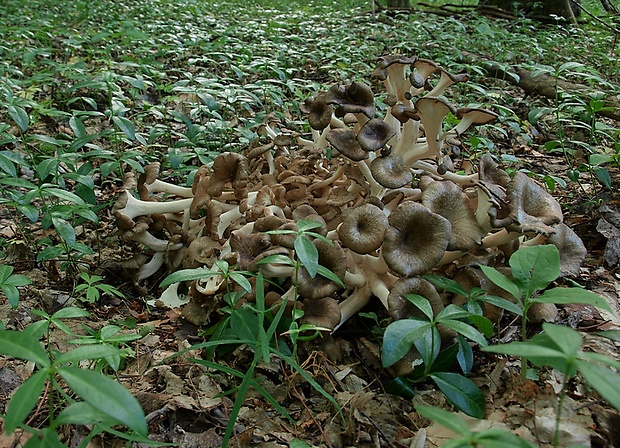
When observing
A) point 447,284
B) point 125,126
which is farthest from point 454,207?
point 125,126

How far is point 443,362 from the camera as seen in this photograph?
2.34 metres

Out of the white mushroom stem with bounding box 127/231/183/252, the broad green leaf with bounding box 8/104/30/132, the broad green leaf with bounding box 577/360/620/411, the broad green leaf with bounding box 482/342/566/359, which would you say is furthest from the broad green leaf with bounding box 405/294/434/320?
the broad green leaf with bounding box 8/104/30/132

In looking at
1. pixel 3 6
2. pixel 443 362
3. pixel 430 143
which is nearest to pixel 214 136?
pixel 430 143

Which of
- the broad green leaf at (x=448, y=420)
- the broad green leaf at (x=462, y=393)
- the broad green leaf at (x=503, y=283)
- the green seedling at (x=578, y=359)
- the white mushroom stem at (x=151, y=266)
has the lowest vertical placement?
the white mushroom stem at (x=151, y=266)

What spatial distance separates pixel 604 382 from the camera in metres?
1.21

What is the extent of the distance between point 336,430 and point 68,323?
5.98 ft

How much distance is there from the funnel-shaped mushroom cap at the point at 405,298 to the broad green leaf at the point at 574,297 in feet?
2.18

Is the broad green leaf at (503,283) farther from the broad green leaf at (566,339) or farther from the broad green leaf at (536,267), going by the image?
the broad green leaf at (566,339)

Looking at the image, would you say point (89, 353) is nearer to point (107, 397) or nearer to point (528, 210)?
point (107, 397)

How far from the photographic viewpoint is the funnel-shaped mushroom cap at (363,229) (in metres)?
2.58

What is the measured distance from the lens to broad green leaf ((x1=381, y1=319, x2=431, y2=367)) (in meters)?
1.99

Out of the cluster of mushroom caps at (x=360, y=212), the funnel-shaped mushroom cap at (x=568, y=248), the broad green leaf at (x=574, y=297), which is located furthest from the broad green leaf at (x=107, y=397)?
the funnel-shaped mushroom cap at (x=568, y=248)

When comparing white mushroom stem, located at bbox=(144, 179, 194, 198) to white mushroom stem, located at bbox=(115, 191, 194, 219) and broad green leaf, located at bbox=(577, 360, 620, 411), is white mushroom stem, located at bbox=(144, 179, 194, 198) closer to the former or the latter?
white mushroom stem, located at bbox=(115, 191, 194, 219)

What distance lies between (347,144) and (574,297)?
165 cm
